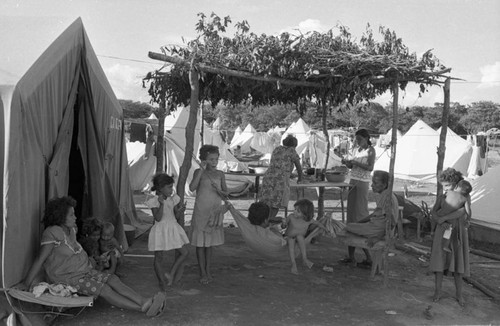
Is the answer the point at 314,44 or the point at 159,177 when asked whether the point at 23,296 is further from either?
the point at 314,44

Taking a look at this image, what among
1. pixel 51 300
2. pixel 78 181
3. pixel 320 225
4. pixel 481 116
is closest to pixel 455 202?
pixel 320 225

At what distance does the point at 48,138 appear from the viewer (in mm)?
4457

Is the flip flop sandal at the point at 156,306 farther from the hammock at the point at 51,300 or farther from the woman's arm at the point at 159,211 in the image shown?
the woman's arm at the point at 159,211

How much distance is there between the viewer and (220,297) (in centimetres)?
503

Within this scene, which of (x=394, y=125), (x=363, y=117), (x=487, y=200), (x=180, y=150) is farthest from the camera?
(x=363, y=117)

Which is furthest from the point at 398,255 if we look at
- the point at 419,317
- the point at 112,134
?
the point at 112,134

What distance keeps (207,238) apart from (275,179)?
205 centimetres

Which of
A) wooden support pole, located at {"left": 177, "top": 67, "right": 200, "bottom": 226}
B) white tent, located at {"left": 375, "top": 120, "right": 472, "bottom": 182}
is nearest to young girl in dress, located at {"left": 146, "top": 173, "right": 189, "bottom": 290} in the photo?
wooden support pole, located at {"left": 177, "top": 67, "right": 200, "bottom": 226}

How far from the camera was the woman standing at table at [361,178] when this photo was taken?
6.49m

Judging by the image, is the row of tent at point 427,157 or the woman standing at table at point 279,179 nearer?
the woman standing at table at point 279,179

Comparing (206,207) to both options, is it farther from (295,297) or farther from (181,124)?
(181,124)

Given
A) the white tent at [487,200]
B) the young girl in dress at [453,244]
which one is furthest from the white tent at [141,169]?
the young girl in dress at [453,244]

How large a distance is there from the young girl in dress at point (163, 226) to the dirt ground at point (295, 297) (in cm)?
37

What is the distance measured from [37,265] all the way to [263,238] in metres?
2.34
